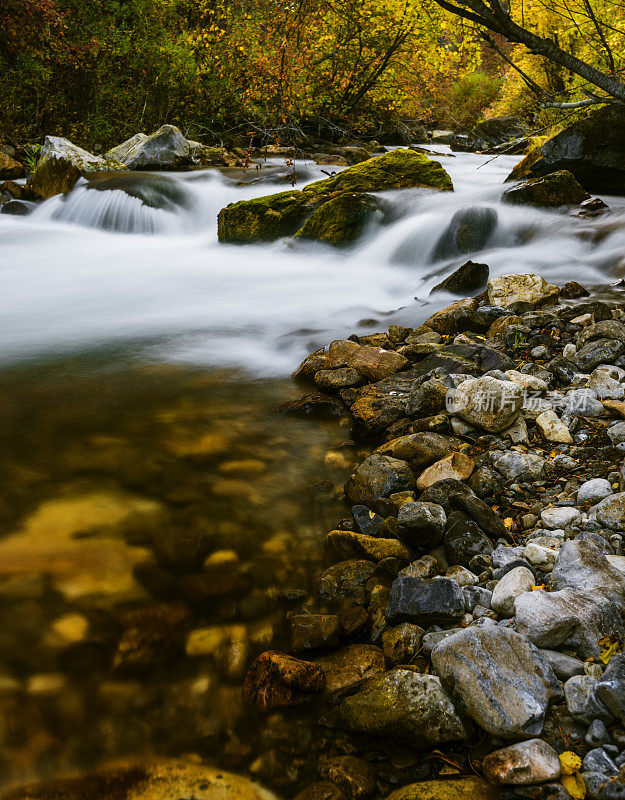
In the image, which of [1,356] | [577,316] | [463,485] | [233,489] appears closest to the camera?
[463,485]

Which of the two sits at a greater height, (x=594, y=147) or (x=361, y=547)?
(x=594, y=147)

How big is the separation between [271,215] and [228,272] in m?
1.26

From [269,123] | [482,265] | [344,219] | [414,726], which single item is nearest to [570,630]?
[414,726]

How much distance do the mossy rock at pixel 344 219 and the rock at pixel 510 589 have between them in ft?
21.2

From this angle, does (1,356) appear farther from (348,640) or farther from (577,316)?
(577,316)

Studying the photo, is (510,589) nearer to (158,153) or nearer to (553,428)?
(553,428)

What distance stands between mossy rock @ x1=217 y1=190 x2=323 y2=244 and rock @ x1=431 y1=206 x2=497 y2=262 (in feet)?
7.01

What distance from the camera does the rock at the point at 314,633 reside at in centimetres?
210

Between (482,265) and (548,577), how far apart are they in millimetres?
4599

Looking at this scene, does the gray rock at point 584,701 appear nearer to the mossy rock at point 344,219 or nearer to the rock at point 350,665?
the rock at point 350,665

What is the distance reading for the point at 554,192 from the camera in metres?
7.50

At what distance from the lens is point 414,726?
1.65 m

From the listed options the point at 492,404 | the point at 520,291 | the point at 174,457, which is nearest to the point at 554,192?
the point at 520,291

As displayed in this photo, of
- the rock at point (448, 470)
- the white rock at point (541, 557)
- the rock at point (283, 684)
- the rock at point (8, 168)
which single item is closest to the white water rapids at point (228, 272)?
the rock at point (8, 168)
